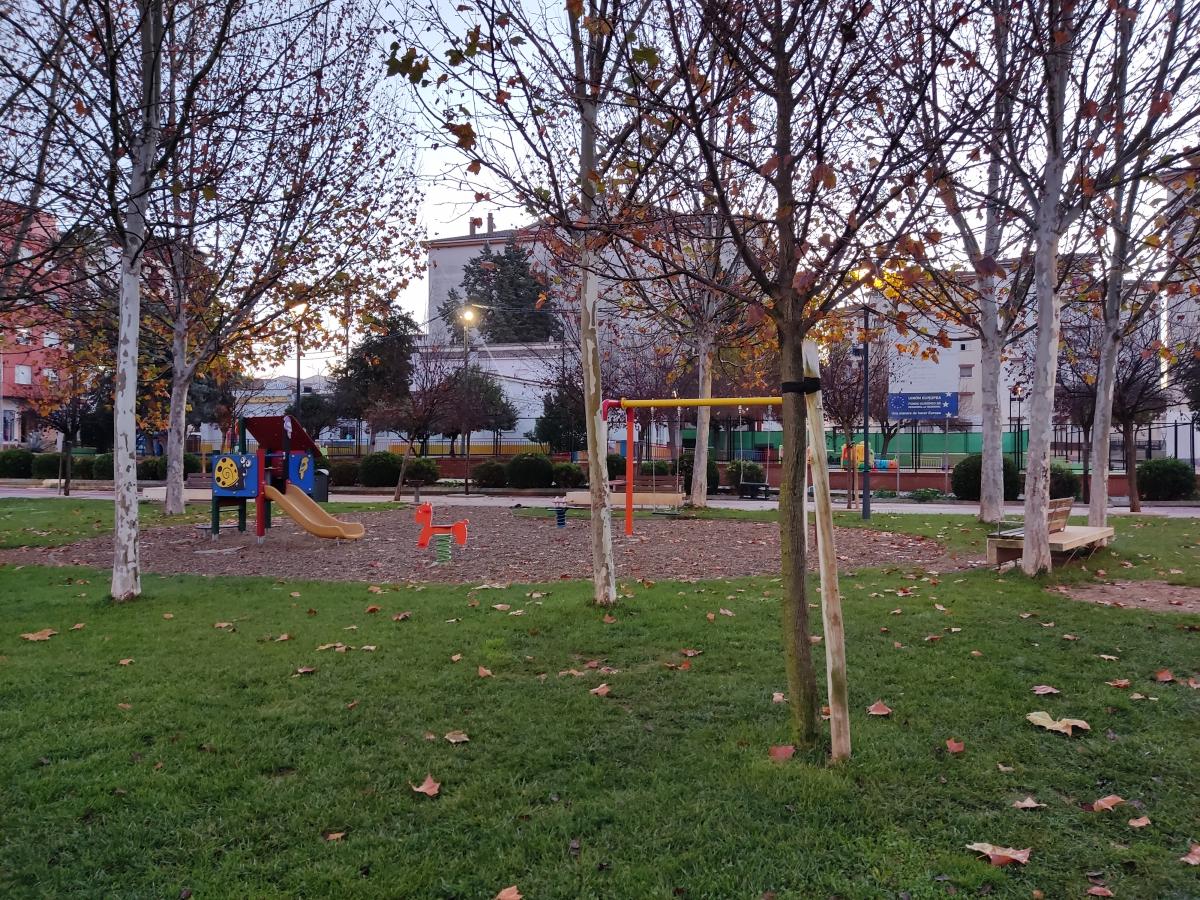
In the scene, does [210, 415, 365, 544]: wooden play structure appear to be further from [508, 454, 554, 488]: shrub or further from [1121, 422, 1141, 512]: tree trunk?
[1121, 422, 1141, 512]: tree trunk

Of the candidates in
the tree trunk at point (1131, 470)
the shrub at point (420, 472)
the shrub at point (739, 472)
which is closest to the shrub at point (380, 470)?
the shrub at point (420, 472)

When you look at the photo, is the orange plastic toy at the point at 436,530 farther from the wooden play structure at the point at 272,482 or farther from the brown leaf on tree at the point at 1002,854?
the brown leaf on tree at the point at 1002,854

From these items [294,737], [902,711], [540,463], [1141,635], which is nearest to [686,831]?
[902,711]

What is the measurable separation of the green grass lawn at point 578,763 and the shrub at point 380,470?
2326 centimetres

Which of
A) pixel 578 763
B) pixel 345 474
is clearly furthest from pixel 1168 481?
pixel 345 474

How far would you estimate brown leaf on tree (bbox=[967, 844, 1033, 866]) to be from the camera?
114 inches

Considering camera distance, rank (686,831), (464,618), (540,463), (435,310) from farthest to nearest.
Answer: (435,310) → (540,463) → (464,618) → (686,831)

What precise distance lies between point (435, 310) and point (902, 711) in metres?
57.0

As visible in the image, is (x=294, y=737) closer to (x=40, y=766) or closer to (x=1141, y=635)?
(x=40, y=766)

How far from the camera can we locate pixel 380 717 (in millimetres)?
4477

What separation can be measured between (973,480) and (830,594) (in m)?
22.9

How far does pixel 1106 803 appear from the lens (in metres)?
3.33

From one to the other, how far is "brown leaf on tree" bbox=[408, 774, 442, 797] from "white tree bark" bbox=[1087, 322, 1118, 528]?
1151 centimetres

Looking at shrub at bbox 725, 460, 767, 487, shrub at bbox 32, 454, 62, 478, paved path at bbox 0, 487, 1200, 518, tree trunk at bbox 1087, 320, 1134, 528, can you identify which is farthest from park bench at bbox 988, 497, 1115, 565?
shrub at bbox 32, 454, 62, 478
